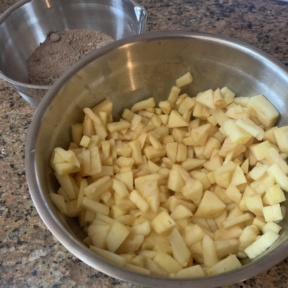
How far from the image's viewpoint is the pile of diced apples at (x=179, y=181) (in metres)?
0.84

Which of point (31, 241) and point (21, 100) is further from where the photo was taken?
point (21, 100)

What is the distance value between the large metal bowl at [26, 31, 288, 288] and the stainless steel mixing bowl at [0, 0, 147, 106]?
0.12 metres

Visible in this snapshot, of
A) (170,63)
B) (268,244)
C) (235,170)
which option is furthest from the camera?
(170,63)

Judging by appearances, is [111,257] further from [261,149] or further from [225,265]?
[261,149]

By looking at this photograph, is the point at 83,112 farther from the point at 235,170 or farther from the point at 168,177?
the point at 235,170

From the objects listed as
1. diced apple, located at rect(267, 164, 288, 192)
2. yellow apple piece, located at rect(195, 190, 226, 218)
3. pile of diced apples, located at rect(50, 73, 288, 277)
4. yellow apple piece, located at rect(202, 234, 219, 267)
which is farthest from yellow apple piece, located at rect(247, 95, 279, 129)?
yellow apple piece, located at rect(202, 234, 219, 267)

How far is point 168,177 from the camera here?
96cm

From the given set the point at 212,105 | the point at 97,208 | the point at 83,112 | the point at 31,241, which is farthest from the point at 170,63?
the point at 31,241

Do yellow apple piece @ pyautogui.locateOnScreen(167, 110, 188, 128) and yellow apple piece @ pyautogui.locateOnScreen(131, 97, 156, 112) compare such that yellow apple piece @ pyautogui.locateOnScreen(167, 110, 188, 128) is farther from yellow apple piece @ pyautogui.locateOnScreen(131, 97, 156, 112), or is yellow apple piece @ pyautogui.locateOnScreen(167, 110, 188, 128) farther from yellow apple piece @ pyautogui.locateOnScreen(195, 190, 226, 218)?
yellow apple piece @ pyautogui.locateOnScreen(195, 190, 226, 218)

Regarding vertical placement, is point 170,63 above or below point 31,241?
above

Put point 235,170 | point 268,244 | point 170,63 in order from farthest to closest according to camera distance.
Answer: point 170,63
point 235,170
point 268,244

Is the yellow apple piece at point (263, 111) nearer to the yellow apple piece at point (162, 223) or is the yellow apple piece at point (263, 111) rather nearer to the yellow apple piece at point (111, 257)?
the yellow apple piece at point (162, 223)

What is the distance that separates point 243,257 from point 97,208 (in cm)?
32

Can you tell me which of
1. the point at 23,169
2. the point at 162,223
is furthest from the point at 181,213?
the point at 23,169
